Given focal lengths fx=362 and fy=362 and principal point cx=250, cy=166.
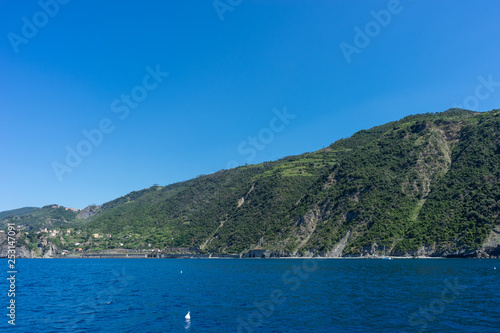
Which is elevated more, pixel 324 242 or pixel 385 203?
pixel 385 203

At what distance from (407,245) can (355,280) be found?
9033 cm

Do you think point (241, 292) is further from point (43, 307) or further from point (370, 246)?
point (370, 246)

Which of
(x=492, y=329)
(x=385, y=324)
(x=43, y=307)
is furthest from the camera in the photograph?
(x=43, y=307)

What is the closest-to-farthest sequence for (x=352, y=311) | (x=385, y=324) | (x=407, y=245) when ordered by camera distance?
(x=385, y=324)
(x=352, y=311)
(x=407, y=245)

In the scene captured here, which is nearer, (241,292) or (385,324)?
(385,324)

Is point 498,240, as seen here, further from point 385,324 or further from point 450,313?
point 385,324

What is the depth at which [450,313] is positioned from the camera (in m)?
38.9

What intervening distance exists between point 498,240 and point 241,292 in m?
114

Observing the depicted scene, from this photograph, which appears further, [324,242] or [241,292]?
[324,242]

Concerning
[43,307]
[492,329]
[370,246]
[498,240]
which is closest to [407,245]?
[370,246]

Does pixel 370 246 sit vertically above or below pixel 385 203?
below

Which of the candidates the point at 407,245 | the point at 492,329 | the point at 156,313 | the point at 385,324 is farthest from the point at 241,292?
the point at 407,245

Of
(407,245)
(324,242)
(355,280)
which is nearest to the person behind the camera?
(355,280)

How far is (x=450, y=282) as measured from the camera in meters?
61.9
